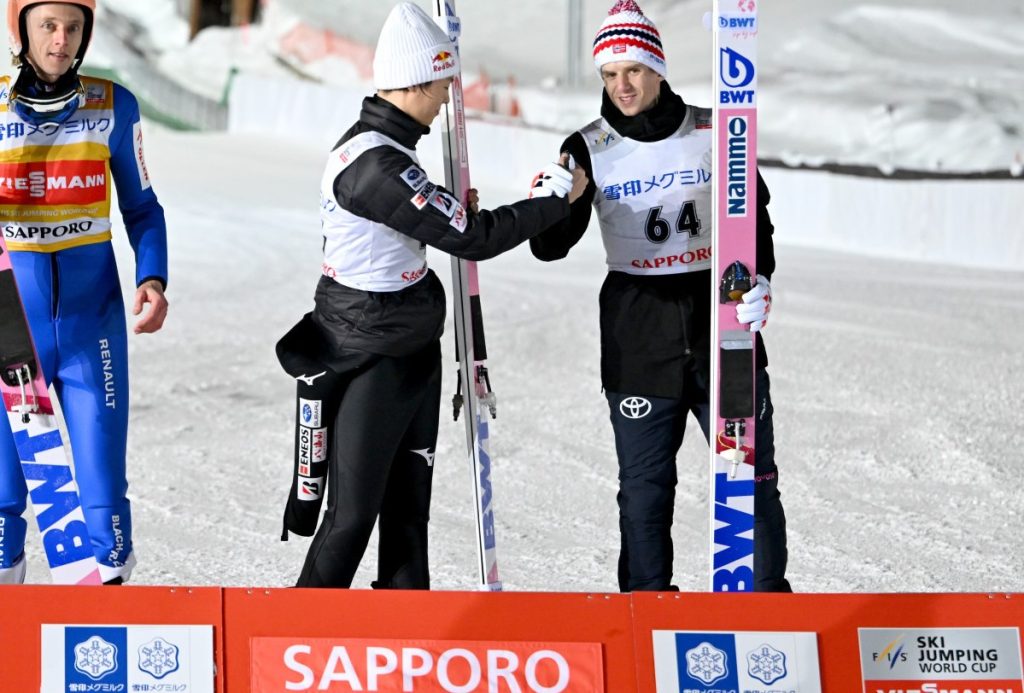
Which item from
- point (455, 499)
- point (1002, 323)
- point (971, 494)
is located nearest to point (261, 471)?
point (455, 499)

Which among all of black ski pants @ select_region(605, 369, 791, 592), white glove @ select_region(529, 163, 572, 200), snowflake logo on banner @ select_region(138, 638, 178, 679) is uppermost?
white glove @ select_region(529, 163, 572, 200)

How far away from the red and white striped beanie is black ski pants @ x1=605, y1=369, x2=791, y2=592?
95 centimetres

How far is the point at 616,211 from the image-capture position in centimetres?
415

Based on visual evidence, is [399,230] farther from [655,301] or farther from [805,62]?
[805,62]

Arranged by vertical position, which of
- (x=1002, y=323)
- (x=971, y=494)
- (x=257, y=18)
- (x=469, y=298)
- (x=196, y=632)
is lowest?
(x=196, y=632)

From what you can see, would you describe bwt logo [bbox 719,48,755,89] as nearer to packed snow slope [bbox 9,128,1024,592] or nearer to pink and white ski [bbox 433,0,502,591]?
pink and white ski [bbox 433,0,502,591]

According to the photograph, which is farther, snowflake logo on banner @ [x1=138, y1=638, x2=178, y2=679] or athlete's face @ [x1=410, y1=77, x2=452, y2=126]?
athlete's face @ [x1=410, y1=77, x2=452, y2=126]

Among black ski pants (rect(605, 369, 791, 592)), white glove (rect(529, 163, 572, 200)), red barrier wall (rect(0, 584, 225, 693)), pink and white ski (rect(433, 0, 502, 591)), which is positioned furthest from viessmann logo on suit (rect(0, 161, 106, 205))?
black ski pants (rect(605, 369, 791, 592))

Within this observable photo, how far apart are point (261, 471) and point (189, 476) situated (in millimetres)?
355

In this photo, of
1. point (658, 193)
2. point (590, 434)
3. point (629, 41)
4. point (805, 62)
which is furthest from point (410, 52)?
point (805, 62)

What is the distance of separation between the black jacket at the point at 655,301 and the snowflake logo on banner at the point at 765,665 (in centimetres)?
91

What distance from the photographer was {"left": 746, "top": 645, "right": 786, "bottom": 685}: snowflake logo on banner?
137 inches

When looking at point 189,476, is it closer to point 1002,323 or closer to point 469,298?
point 469,298

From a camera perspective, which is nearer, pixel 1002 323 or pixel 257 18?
pixel 1002 323
